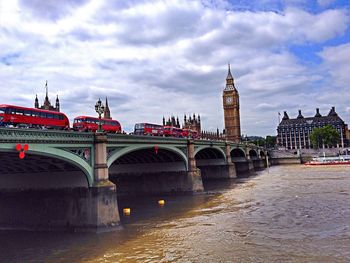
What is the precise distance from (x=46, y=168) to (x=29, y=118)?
16.1 ft

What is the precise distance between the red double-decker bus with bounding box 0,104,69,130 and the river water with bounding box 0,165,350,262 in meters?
8.14

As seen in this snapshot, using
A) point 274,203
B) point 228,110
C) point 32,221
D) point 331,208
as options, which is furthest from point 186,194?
point 228,110

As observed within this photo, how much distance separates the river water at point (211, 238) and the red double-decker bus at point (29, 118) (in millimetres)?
8145

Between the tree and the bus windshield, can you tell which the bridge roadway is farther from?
the tree

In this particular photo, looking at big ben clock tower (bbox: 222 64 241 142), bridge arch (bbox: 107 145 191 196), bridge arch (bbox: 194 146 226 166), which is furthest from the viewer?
big ben clock tower (bbox: 222 64 241 142)

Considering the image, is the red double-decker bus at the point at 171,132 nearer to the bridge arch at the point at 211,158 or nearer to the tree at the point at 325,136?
the bridge arch at the point at 211,158

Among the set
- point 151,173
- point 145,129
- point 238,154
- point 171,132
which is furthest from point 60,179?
point 238,154

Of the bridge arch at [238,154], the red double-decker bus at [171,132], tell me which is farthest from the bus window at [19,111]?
the bridge arch at [238,154]

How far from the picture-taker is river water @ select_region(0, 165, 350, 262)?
1825cm

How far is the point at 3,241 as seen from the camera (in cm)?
2358

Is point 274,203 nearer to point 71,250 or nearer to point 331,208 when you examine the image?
point 331,208

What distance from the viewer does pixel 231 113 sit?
588 feet

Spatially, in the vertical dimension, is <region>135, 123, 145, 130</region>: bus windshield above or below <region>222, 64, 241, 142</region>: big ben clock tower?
below

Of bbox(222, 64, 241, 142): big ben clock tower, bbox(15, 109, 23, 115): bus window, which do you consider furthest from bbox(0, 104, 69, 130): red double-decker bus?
bbox(222, 64, 241, 142): big ben clock tower
